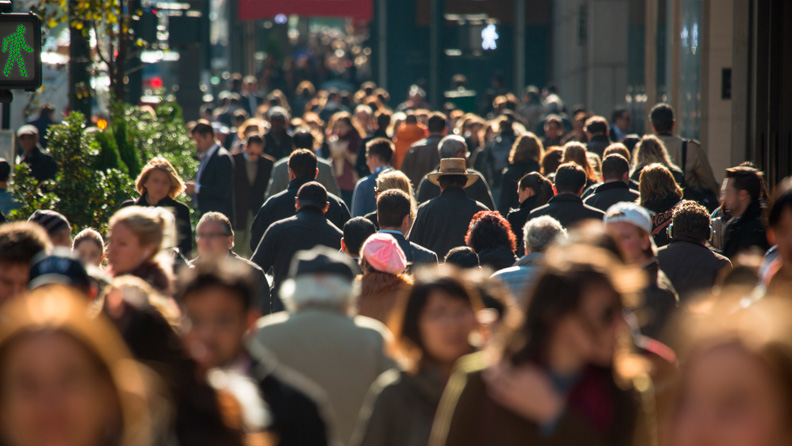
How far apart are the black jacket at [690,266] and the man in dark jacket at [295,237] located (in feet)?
8.93

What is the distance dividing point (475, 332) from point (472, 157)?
13.6 meters

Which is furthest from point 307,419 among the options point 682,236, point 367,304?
point 682,236

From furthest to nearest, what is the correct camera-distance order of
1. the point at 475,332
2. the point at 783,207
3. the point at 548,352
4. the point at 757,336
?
the point at 783,207
the point at 475,332
the point at 548,352
the point at 757,336

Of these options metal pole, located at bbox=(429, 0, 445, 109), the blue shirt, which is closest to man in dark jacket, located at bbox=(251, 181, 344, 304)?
the blue shirt

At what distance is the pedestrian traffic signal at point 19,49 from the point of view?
376 inches

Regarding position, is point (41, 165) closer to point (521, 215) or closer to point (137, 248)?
point (521, 215)

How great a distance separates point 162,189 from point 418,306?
613cm

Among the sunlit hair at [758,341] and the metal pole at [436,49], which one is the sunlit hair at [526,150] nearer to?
the sunlit hair at [758,341]

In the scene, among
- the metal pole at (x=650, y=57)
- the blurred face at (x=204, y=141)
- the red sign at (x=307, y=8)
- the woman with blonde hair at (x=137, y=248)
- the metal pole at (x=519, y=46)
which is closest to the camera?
the woman with blonde hair at (x=137, y=248)

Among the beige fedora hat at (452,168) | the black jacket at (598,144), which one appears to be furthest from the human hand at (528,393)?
the black jacket at (598,144)

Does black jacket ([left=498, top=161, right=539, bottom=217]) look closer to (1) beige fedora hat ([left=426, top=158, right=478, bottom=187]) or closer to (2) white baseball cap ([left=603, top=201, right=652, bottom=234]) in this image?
(1) beige fedora hat ([left=426, top=158, right=478, bottom=187])

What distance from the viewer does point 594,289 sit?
11.7ft

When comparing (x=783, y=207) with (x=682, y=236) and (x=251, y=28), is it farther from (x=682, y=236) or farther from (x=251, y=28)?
(x=251, y=28)

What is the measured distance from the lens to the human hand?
338 centimetres
